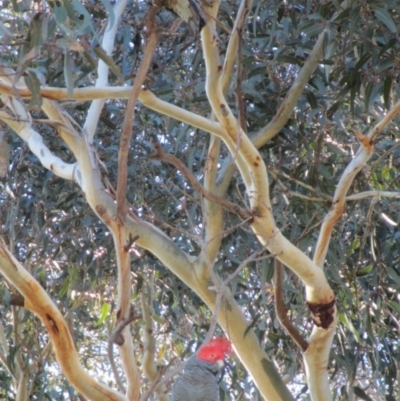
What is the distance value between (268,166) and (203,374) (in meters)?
0.85

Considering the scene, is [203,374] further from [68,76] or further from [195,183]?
[68,76]

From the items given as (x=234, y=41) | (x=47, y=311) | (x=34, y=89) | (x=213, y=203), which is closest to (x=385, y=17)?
(x=234, y=41)

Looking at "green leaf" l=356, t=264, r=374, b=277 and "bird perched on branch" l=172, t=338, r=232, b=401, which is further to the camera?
"green leaf" l=356, t=264, r=374, b=277

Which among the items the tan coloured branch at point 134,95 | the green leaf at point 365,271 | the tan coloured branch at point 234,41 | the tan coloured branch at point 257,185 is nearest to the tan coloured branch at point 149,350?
the green leaf at point 365,271

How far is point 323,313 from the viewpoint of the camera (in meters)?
2.70

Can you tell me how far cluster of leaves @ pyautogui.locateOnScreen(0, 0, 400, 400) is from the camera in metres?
2.87

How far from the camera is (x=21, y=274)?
2443 mm

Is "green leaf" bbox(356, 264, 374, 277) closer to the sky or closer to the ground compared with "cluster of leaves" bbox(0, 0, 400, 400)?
closer to the ground

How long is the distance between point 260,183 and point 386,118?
0.46 metres

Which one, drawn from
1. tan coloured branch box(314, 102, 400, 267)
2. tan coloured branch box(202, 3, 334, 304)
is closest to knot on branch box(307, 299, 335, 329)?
tan coloured branch box(202, 3, 334, 304)

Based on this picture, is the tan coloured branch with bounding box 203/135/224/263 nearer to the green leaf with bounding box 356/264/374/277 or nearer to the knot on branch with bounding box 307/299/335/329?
the knot on branch with bounding box 307/299/335/329

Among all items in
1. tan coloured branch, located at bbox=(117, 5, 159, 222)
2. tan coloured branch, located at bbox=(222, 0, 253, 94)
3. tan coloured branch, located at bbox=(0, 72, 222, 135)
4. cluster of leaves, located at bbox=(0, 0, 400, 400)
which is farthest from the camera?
cluster of leaves, located at bbox=(0, 0, 400, 400)

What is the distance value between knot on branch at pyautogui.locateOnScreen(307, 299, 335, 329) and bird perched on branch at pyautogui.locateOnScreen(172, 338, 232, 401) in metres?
0.33

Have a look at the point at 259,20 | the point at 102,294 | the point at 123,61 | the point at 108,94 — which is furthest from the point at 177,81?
the point at 102,294
